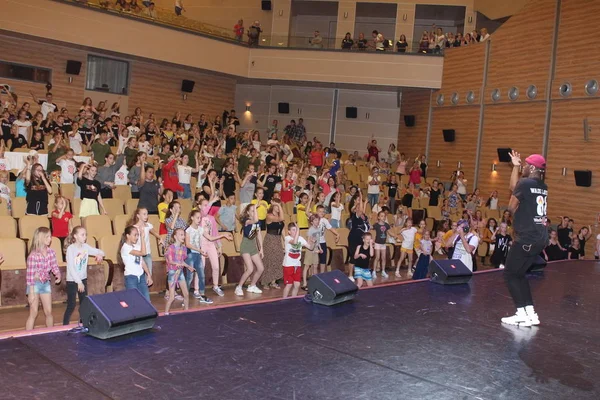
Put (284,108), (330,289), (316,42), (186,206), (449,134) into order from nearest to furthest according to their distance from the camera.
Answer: (330,289) → (186,206) → (449,134) → (316,42) → (284,108)

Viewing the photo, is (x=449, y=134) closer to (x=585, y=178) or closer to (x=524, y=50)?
(x=524, y=50)

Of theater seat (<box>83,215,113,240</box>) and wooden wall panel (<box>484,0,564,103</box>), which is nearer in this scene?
theater seat (<box>83,215,113,240</box>)

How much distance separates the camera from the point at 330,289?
5.69 m

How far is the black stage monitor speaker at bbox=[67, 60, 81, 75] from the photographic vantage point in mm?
17547

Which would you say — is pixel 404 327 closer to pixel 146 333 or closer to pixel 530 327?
pixel 530 327

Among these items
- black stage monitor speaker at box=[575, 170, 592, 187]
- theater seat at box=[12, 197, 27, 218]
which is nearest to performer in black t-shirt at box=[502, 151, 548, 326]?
theater seat at box=[12, 197, 27, 218]

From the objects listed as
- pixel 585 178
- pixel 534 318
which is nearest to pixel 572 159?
pixel 585 178

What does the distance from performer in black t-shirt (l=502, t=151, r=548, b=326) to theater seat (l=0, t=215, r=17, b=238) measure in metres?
5.94

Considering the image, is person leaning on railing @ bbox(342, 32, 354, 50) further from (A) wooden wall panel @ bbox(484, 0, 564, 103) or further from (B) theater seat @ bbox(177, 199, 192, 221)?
(B) theater seat @ bbox(177, 199, 192, 221)

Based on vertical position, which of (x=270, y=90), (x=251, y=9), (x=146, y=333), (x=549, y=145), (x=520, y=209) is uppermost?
(x=251, y=9)

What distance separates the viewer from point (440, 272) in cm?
714

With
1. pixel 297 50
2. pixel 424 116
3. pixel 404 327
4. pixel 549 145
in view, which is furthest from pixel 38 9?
pixel 404 327

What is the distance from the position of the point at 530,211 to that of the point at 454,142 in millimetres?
14190

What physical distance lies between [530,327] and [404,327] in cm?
109
